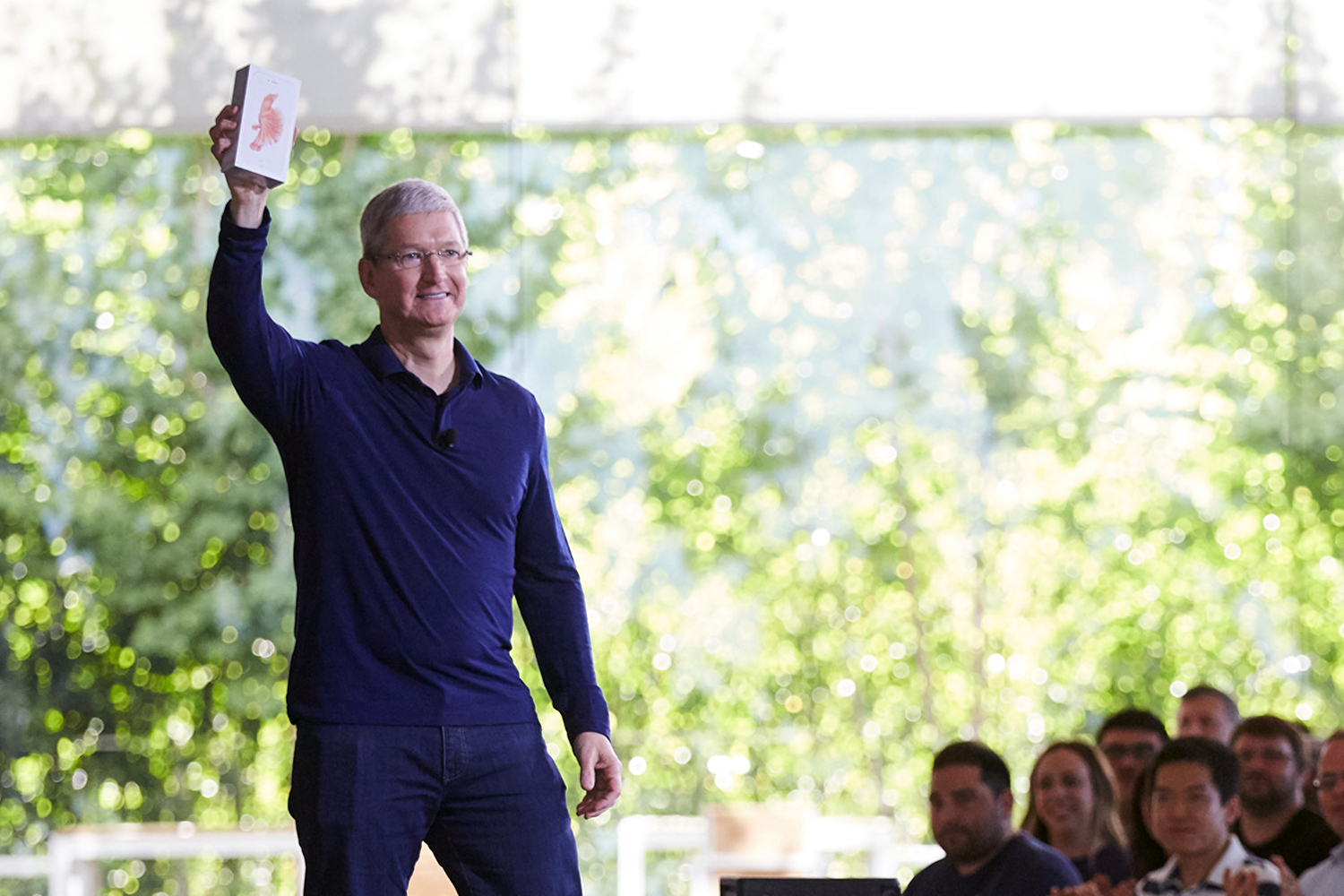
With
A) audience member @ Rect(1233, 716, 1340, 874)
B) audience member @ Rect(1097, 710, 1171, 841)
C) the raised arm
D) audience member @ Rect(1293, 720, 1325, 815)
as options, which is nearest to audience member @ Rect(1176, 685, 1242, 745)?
audience member @ Rect(1097, 710, 1171, 841)

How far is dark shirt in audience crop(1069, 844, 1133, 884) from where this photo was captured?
292 centimetres

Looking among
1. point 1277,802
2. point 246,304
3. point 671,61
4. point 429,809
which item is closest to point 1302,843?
point 1277,802

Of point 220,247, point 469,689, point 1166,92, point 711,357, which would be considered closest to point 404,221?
point 220,247

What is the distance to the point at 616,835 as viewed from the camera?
4355mm

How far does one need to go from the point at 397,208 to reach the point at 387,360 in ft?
0.54

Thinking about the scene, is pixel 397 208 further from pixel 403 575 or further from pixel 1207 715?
pixel 1207 715

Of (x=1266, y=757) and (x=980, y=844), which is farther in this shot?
(x=1266, y=757)

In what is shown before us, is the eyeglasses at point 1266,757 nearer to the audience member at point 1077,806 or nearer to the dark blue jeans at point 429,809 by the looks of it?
the audience member at point 1077,806

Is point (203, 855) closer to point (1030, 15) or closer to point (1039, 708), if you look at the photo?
point (1039, 708)

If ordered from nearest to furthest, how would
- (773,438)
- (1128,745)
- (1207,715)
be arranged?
(1128,745) → (1207,715) → (773,438)

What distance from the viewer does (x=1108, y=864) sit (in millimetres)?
2977

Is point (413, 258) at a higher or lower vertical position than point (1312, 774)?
higher

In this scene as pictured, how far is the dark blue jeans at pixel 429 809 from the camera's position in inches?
61.4

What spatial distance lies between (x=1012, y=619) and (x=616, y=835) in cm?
124
